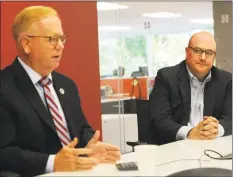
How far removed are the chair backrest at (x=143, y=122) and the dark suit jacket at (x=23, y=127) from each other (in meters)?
0.73

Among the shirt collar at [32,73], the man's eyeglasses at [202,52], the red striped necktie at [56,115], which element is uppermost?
the man's eyeglasses at [202,52]

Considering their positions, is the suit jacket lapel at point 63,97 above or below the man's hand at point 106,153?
above

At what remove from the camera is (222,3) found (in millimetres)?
5414

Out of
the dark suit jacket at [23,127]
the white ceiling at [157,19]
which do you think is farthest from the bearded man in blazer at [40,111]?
the white ceiling at [157,19]

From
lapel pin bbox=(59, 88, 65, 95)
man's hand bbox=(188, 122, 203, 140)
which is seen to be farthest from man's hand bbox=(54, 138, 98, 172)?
man's hand bbox=(188, 122, 203, 140)

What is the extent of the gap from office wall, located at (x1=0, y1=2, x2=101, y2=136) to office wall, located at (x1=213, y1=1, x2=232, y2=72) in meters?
2.61

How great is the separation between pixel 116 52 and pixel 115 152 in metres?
4.75

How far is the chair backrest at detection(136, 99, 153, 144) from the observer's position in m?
2.46

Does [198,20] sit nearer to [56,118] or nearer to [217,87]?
[217,87]

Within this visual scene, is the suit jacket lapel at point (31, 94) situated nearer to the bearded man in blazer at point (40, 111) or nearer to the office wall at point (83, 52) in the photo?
the bearded man in blazer at point (40, 111)

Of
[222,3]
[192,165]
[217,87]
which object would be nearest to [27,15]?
[192,165]

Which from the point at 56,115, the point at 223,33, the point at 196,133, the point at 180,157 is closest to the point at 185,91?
the point at 196,133

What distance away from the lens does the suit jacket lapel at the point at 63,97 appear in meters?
1.84

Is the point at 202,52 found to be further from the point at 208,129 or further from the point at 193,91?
the point at 208,129
